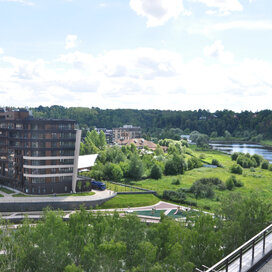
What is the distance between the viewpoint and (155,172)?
264 ft

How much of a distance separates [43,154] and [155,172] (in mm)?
31319

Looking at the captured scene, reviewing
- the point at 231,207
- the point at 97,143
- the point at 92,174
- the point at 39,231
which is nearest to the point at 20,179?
the point at 92,174

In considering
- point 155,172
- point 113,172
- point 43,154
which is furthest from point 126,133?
point 43,154

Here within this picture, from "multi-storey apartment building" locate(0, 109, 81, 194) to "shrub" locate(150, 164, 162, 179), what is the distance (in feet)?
81.8

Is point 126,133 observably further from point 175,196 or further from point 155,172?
point 175,196

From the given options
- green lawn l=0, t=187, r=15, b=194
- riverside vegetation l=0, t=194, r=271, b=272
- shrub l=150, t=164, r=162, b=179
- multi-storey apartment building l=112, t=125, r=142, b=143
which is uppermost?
multi-storey apartment building l=112, t=125, r=142, b=143

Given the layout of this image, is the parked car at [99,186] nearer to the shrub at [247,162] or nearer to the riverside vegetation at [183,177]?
the riverside vegetation at [183,177]

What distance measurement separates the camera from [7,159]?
217 ft

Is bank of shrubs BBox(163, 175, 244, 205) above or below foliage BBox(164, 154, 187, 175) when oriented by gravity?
below

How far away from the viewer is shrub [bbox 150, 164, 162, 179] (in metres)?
80.4

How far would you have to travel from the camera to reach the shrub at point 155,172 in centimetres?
8044

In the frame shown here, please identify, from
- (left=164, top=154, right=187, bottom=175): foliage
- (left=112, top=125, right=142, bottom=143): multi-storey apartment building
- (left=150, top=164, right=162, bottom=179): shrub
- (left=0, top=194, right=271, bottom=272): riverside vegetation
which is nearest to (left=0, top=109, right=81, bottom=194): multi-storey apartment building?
(left=150, top=164, right=162, bottom=179): shrub

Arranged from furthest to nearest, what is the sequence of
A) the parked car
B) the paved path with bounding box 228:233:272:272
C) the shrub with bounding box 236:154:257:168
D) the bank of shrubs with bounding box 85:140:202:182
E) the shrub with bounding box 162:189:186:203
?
the shrub with bounding box 236:154:257:168
the bank of shrubs with bounding box 85:140:202:182
the parked car
the shrub with bounding box 162:189:186:203
the paved path with bounding box 228:233:272:272

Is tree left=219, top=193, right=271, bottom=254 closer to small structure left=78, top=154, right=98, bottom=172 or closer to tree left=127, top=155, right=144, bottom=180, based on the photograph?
tree left=127, top=155, right=144, bottom=180
